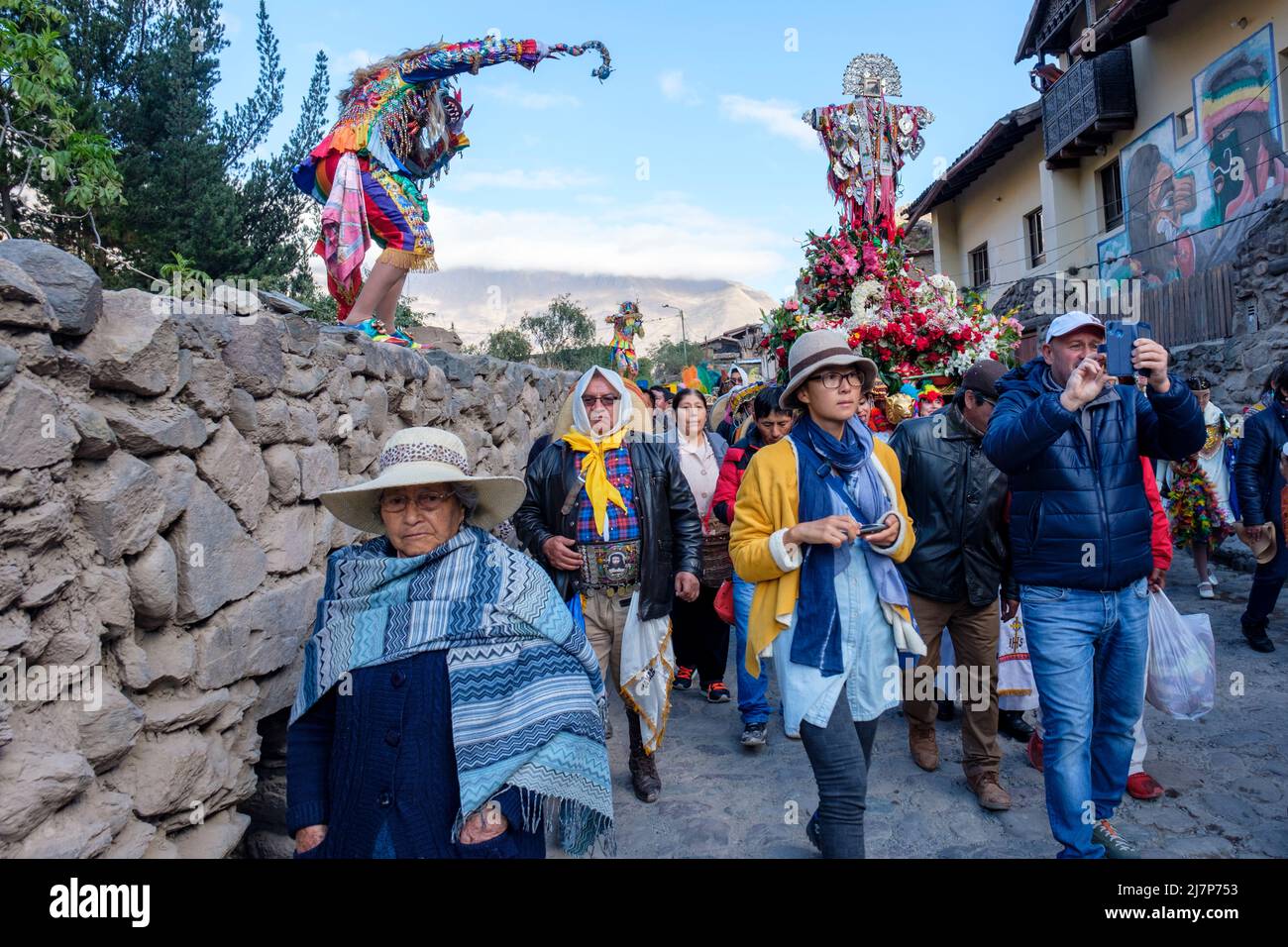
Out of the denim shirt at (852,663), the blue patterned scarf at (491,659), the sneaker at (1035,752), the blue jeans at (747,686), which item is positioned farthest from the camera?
the blue jeans at (747,686)

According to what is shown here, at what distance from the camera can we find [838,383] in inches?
114

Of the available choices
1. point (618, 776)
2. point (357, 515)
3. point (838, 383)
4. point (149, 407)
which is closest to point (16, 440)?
point (149, 407)

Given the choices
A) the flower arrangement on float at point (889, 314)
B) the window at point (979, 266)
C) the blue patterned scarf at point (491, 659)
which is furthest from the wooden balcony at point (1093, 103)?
the blue patterned scarf at point (491, 659)

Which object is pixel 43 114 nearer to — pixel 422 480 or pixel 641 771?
pixel 422 480

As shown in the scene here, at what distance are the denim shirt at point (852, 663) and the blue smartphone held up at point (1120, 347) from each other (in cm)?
100

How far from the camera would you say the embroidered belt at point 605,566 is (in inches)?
157

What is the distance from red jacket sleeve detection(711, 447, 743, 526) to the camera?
502cm

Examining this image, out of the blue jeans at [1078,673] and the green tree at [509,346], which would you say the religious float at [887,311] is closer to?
the blue jeans at [1078,673]

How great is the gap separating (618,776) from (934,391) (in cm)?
316

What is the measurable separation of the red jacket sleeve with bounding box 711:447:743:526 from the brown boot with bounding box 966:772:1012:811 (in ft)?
6.41

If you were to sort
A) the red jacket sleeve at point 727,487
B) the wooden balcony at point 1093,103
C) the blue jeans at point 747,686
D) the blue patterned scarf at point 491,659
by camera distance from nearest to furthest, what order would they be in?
1. the blue patterned scarf at point 491,659
2. the blue jeans at point 747,686
3. the red jacket sleeve at point 727,487
4. the wooden balcony at point 1093,103

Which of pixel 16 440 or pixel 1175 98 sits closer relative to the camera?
pixel 16 440

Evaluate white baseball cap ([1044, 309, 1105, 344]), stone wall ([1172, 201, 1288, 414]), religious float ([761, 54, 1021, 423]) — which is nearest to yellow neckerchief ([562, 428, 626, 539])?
religious float ([761, 54, 1021, 423])

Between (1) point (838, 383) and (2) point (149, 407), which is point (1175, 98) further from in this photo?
(2) point (149, 407)
